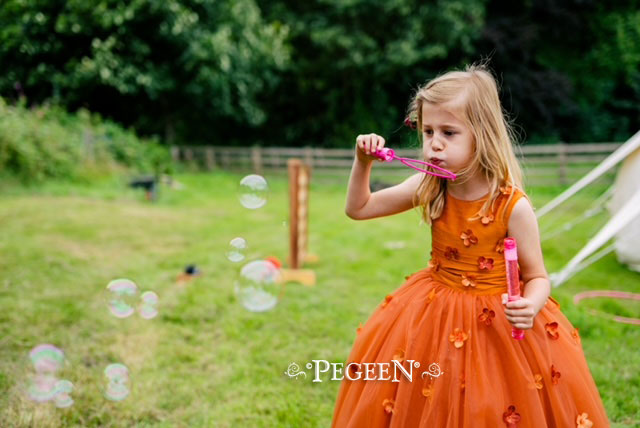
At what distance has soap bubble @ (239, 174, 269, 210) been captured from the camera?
11.0ft

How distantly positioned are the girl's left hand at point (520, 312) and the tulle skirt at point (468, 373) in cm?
15

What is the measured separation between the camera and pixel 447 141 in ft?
5.79

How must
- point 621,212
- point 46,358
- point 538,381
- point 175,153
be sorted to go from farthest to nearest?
point 175,153 < point 621,212 < point 46,358 < point 538,381

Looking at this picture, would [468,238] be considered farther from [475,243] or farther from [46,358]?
[46,358]

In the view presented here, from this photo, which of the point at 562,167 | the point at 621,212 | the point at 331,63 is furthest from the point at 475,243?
the point at 331,63

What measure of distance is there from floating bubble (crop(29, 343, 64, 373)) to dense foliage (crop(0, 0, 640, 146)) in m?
9.05

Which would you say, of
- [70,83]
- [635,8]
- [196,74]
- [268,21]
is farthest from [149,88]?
[635,8]

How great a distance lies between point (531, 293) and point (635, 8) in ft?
70.4

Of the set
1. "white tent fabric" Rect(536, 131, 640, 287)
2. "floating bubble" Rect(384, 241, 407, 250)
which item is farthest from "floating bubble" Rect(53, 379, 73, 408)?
"floating bubble" Rect(384, 241, 407, 250)

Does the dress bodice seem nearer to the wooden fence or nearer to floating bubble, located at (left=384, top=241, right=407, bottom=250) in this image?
floating bubble, located at (left=384, top=241, right=407, bottom=250)

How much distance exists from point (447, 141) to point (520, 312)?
614 mm

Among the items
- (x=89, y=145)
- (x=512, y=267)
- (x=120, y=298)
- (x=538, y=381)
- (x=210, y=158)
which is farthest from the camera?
(x=210, y=158)

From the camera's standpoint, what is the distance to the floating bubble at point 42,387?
2.67m

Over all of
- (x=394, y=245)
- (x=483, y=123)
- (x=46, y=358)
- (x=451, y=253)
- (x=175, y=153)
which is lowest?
(x=46, y=358)
